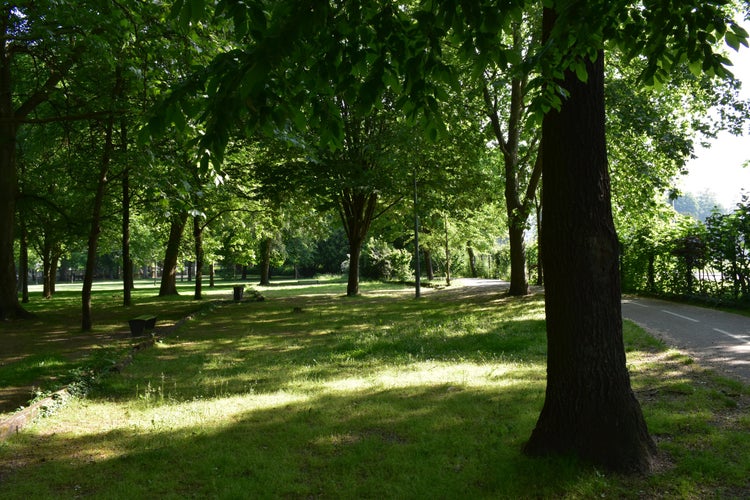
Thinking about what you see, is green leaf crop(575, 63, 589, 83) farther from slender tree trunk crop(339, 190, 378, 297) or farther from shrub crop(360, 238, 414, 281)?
shrub crop(360, 238, 414, 281)

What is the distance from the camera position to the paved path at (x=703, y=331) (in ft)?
24.2

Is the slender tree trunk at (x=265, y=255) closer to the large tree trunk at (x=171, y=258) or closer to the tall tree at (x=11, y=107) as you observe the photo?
the large tree trunk at (x=171, y=258)

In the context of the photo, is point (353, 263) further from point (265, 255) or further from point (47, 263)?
point (47, 263)

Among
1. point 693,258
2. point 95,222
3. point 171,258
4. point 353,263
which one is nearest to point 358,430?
point 95,222

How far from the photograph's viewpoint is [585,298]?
13.1 ft

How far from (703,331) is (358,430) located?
8.40 meters

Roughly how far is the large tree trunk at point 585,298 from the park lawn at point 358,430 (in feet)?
1.01

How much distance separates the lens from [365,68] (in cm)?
346

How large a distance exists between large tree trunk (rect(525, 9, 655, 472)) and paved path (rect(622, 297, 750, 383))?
3550 mm

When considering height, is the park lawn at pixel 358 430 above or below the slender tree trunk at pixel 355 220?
below

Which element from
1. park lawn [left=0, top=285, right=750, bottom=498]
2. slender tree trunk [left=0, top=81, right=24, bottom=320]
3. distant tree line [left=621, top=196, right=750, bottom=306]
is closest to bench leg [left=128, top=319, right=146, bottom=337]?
park lawn [left=0, top=285, right=750, bottom=498]

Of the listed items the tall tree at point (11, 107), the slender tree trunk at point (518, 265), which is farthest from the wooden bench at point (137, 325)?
the slender tree trunk at point (518, 265)

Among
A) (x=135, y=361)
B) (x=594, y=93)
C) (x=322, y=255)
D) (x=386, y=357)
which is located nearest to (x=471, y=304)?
(x=386, y=357)

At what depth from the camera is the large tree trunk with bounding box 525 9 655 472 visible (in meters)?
3.97
